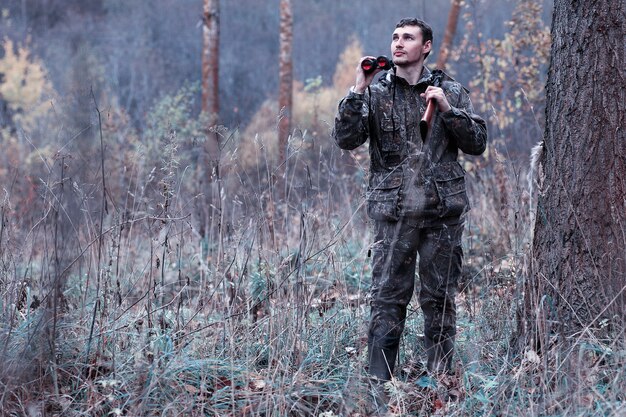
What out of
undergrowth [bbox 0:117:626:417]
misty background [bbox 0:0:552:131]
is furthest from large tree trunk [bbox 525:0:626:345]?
misty background [bbox 0:0:552:131]

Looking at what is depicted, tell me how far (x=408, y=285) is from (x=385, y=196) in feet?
1.65

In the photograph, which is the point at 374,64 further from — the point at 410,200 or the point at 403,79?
the point at 410,200

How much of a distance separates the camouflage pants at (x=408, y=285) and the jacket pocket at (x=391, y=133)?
0.40m

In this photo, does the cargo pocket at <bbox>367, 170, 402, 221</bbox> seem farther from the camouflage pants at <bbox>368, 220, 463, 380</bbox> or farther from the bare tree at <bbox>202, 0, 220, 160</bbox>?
the bare tree at <bbox>202, 0, 220, 160</bbox>

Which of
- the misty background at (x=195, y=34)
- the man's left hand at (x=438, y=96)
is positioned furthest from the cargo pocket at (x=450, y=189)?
the misty background at (x=195, y=34)

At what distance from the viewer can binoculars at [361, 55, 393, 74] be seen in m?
3.81

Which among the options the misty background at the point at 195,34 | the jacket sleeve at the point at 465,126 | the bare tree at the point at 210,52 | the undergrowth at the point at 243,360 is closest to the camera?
the undergrowth at the point at 243,360

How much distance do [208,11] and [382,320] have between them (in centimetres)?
1082

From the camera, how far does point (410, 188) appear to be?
3.90m

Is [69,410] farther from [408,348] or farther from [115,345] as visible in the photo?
[408,348]

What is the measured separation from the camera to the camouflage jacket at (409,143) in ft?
12.9

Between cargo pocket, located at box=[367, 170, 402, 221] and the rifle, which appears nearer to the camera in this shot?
the rifle

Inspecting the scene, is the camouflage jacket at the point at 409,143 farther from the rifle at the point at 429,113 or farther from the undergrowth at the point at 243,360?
the undergrowth at the point at 243,360

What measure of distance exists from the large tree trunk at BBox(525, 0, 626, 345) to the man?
1.53ft
